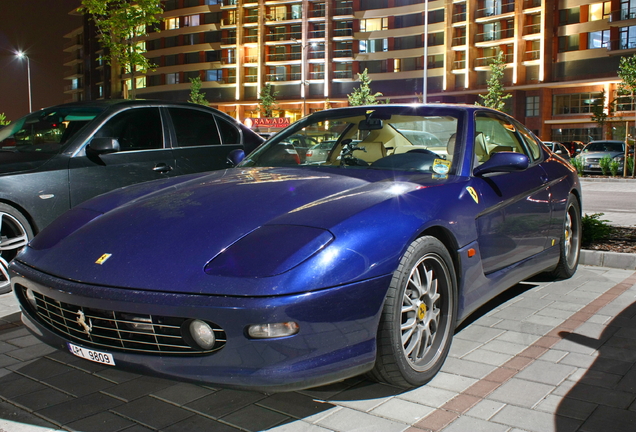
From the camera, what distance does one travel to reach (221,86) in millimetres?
73438

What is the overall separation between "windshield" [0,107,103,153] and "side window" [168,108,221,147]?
784 mm

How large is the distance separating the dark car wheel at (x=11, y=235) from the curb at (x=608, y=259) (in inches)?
204

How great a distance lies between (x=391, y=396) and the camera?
2.99 m

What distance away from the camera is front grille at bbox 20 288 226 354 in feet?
8.17

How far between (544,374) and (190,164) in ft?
13.3

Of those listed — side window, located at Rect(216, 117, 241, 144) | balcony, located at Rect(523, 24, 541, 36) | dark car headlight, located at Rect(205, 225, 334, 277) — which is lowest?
dark car headlight, located at Rect(205, 225, 334, 277)

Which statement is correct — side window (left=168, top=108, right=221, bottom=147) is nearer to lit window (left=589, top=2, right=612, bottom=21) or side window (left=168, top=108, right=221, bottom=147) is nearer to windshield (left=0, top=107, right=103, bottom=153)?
windshield (left=0, top=107, right=103, bottom=153)

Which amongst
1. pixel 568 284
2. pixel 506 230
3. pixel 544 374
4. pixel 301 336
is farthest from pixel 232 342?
pixel 568 284

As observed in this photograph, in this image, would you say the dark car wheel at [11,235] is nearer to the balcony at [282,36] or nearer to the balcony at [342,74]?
the balcony at [342,74]

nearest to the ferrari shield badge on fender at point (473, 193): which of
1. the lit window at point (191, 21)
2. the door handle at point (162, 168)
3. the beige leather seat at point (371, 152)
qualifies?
the beige leather seat at point (371, 152)

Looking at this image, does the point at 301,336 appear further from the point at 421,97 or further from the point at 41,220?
the point at 421,97

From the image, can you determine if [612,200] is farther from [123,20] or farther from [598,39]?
[598,39]

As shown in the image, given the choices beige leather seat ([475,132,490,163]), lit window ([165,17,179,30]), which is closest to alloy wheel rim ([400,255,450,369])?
beige leather seat ([475,132,490,163])

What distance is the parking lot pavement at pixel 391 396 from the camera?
269 centimetres
